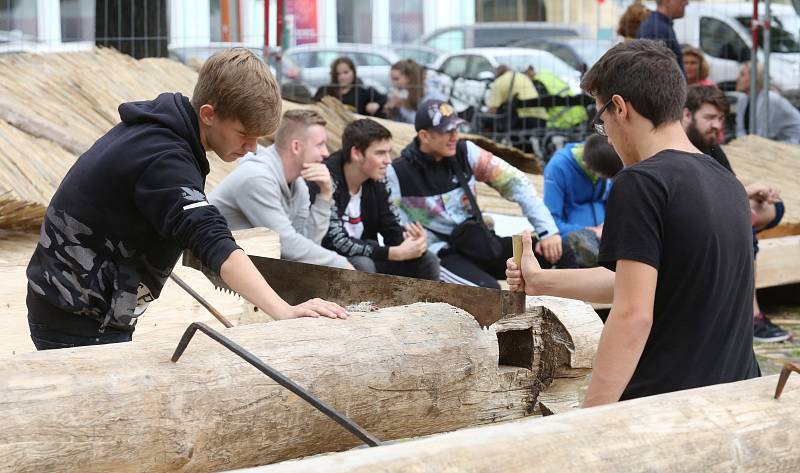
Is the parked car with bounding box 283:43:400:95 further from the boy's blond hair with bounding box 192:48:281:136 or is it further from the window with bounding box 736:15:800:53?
the boy's blond hair with bounding box 192:48:281:136

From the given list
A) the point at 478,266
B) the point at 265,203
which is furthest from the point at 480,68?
the point at 265,203

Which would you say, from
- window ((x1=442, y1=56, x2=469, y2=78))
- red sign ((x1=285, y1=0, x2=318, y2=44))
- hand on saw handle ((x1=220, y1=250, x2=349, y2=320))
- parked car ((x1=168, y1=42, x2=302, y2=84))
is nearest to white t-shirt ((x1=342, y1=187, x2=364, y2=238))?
parked car ((x1=168, y1=42, x2=302, y2=84))

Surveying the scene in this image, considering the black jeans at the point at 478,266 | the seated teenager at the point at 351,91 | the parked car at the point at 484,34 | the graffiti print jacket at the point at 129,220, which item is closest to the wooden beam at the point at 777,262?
the black jeans at the point at 478,266

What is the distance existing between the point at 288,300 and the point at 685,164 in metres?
2.09

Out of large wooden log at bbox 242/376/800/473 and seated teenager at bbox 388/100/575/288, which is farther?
seated teenager at bbox 388/100/575/288

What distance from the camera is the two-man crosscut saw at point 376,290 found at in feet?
12.7

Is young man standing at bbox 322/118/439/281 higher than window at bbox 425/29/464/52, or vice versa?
window at bbox 425/29/464/52

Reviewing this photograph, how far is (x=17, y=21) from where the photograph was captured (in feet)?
33.8

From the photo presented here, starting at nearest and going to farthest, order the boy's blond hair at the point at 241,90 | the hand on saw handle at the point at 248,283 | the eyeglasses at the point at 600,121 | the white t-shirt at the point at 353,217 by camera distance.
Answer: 1. the eyeglasses at the point at 600,121
2. the hand on saw handle at the point at 248,283
3. the boy's blond hair at the point at 241,90
4. the white t-shirt at the point at 353,217

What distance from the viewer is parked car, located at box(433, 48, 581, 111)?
13.7 metres

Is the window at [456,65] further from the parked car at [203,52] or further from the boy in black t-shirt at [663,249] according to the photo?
the boy in black t-shirt at [663,249]

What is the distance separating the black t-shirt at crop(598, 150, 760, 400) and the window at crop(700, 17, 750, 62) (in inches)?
467

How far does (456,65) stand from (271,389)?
502 inches

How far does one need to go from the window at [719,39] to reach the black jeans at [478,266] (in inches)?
313
